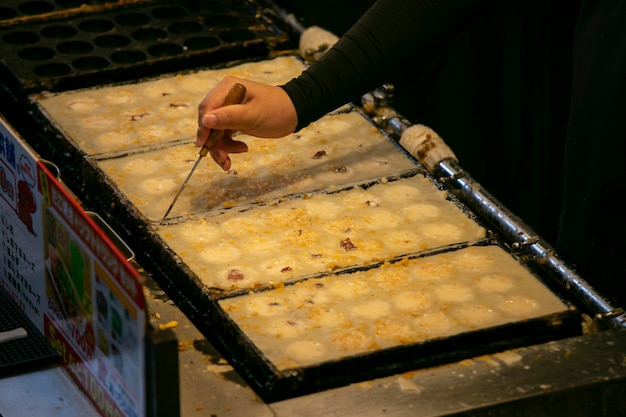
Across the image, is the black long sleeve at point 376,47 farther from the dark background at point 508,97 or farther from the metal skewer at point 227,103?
the dark background at point 508,97

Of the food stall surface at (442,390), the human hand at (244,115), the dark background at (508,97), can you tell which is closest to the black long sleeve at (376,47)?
the human hand at (244,115)

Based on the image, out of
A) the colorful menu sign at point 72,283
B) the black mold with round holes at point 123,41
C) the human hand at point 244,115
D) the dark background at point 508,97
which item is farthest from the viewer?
the dark background at point 508,97

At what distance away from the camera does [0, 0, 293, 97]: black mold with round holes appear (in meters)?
3.42

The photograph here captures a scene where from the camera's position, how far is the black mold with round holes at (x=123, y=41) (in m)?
3.42

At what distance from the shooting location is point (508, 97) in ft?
14.2

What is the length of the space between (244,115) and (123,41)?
1.12 metres

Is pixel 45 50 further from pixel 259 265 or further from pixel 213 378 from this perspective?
pixel 213 378

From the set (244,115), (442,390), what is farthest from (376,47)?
(442,390)

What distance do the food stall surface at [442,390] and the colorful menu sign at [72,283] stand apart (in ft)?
0.33

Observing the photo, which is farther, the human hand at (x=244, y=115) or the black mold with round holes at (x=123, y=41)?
the black mold with round holes at (x=123, y=41)

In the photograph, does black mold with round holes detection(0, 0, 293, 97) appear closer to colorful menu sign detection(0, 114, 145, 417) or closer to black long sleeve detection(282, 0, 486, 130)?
black long sleeve detection(282, 0, 486, 130)

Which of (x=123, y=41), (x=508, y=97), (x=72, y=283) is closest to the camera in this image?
(x=72, y=283)

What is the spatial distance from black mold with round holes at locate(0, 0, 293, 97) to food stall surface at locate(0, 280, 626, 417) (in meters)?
1.36

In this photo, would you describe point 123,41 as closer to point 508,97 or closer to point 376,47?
point 376,47
